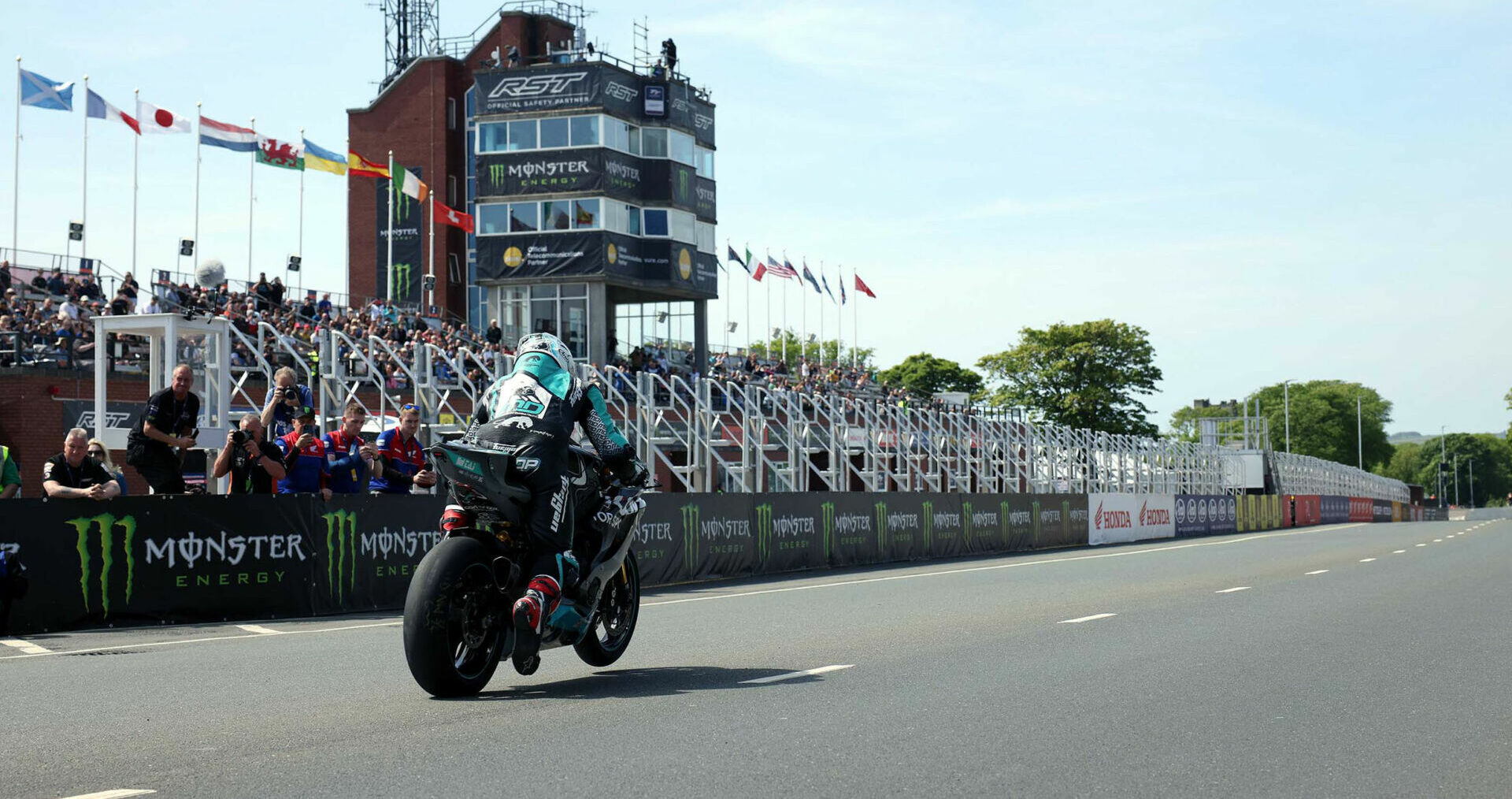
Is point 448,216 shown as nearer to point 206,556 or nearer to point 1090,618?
point 206,556

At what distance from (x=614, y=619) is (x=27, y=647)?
538cm

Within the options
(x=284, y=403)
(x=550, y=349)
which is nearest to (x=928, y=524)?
(x=284, y=403)

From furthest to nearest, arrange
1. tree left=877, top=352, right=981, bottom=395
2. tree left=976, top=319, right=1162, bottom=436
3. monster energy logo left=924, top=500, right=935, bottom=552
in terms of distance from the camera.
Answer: tree left=877, top=352, right=981, bottom=395 → tree left=976, top=319, right=1162, bottom=436 → monster energy logo left=924, top=500, right=935, bottom=552

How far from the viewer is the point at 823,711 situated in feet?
24.5

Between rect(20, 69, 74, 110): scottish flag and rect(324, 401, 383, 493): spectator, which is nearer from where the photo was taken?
rect(324, 401, 383, 493): spectator

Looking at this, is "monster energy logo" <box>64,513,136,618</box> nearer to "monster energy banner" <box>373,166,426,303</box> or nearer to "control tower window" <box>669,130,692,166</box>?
"control tower window" <box>669,130,692,166</box>

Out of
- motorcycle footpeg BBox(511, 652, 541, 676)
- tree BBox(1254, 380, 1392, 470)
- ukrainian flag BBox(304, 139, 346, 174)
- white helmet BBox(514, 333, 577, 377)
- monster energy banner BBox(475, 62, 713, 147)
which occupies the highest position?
monster energy banner BBox(475, 62, 713, 147)

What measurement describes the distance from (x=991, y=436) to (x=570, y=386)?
32.7 metres

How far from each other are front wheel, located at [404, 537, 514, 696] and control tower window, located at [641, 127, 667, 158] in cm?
4414

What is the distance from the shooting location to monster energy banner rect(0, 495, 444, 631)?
1300cm

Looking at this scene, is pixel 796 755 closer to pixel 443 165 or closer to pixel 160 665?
pixel 160 665

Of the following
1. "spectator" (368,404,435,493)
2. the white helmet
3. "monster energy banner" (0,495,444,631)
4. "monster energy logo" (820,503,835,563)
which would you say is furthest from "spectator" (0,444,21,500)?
"monster energy logo" (820,503,835,563)

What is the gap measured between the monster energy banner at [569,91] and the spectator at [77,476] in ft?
122

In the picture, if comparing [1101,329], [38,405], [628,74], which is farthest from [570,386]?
[1101,329]
